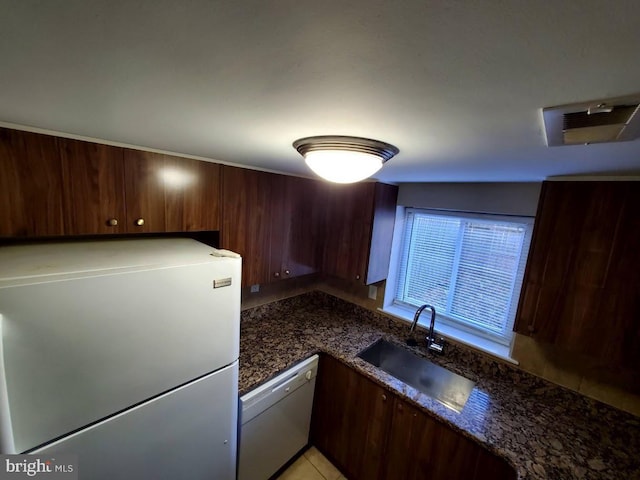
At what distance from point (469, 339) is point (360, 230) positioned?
1.08 m

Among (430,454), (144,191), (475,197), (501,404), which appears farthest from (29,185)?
(501,404)

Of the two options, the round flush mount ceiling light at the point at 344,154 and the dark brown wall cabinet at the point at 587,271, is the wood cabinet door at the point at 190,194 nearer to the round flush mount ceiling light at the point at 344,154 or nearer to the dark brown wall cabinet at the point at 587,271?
the round flush mount ceiling light at the point at 344,154

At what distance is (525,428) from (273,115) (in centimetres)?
177

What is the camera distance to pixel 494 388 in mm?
1565

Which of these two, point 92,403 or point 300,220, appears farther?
point 300,220

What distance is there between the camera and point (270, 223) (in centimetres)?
176

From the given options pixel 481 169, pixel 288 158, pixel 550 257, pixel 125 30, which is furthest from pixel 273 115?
pixel 550 257

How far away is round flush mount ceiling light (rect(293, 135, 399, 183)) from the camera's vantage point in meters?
0.83

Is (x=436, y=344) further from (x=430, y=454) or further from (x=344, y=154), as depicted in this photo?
(x=344, y=154)

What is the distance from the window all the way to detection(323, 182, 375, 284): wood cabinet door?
49cm

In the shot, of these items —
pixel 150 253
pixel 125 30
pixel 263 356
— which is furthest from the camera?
pixel 263 356

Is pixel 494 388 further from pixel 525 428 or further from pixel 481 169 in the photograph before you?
pixel 481 169

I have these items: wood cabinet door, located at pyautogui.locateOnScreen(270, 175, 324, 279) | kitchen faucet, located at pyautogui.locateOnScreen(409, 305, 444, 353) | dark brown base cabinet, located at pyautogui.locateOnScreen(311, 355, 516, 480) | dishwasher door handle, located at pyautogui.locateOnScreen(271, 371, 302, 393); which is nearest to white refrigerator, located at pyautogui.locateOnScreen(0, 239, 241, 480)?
dishwasher door handle, located at pyautogui.locateOnScreen(271, 371, 302, 393)

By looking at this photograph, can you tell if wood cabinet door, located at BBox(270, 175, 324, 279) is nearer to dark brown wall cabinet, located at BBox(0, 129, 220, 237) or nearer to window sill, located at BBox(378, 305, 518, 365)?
→ dark brown wall cabinet, located at BBox(0, 129, 220, 237)
